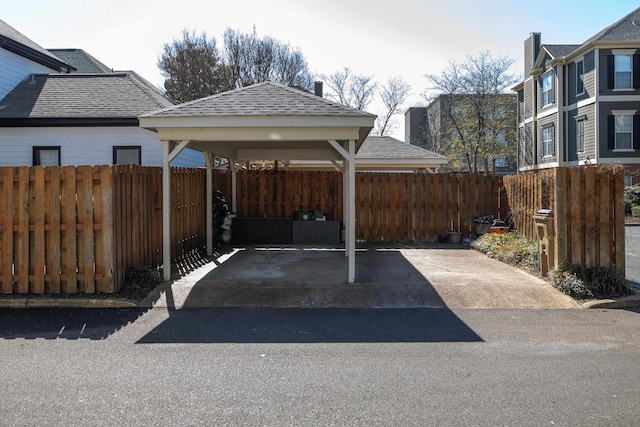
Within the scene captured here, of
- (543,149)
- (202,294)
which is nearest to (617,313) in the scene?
(202,294)

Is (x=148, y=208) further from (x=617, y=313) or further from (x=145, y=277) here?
(x=617, y=313)

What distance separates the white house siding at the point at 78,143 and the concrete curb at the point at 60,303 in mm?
7441

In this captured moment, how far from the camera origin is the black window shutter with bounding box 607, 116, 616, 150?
25.1 m

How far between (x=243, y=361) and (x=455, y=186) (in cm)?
1099

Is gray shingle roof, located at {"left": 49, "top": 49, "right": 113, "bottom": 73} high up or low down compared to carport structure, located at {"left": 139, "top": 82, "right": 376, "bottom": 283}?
up

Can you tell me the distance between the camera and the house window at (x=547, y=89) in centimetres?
2922

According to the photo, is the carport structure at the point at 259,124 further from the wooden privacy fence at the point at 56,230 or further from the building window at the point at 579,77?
the building window at the point at 579,77

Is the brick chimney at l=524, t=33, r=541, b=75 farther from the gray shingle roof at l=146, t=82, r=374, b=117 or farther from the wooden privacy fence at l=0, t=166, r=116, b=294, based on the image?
the wooden privacy fence at l=0, t=166, r=116, b=294

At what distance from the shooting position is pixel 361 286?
8320 mm

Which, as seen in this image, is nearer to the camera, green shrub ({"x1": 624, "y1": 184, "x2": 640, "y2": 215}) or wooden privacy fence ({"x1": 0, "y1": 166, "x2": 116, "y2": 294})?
wooden privacy fence ({"x1": 0, "y1": 166, "x2": 116, "y2": 294})

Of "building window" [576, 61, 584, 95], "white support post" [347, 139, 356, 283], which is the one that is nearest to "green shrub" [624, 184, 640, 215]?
"building window" [576, 61, 584, 95]

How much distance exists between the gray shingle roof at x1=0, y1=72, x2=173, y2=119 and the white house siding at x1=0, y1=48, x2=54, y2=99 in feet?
0.60

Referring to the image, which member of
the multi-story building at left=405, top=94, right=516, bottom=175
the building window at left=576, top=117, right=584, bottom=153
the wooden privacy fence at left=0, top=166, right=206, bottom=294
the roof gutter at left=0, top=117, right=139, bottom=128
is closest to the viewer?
the wooden privacy fence at left=0, top=166, right=206, bottom=294

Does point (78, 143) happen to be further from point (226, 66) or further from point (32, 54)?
point (226, 66)
